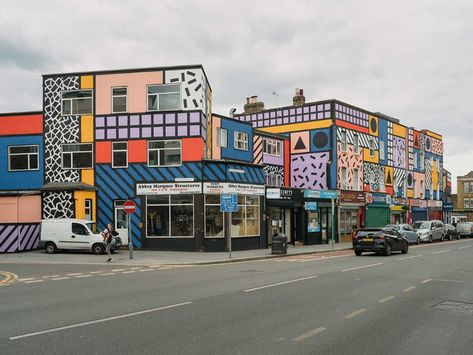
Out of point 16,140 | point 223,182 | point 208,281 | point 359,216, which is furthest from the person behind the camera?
point 359,216

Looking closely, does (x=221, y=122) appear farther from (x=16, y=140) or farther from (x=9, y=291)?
(x=9, y=291)

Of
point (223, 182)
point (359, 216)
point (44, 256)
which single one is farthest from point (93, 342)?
point (359, 216)

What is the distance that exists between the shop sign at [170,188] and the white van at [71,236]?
358 centimetres

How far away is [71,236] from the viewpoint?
86.1 feet

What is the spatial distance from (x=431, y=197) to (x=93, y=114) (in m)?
43.0

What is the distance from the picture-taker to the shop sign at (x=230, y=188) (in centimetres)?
2814

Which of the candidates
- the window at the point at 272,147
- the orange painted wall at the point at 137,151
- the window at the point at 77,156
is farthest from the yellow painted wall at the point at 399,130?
the window at the point at 77,156

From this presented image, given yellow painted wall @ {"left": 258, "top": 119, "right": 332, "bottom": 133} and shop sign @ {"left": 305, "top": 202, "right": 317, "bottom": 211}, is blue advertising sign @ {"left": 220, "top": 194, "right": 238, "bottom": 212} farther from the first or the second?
yellow painted wall @ {"left": 258, "top": 119, "right": 332, "bottom": 133}

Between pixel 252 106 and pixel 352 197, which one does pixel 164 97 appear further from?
pixel 252 106

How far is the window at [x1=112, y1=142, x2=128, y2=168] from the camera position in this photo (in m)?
29.4

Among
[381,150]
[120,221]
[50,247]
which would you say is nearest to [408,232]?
[381,150]

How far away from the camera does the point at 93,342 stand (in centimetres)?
742

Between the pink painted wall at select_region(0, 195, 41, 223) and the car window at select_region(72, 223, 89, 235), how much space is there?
Result: 3962 mm

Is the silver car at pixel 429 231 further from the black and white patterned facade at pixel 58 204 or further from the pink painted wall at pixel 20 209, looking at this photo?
the pink painted wall at pixel 20 209
